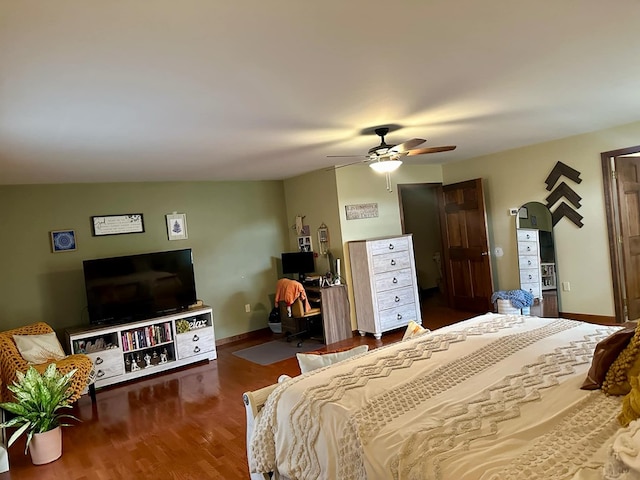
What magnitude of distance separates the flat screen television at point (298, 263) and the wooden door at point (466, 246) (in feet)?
7.22

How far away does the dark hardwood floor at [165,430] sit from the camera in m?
2.90

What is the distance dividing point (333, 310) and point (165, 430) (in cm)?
257

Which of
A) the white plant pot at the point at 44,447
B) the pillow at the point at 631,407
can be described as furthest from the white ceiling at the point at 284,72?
the white plant pot at the point at 44,447

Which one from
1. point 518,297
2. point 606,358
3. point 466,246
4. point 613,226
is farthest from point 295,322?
point 606,358

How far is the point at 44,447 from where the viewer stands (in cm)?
309

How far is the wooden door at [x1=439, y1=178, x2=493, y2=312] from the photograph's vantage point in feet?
19.8

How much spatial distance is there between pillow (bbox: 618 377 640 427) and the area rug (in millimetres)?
3851

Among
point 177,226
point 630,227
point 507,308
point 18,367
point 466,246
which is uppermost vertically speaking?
point 177,226

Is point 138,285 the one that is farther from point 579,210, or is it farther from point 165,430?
point 579,210

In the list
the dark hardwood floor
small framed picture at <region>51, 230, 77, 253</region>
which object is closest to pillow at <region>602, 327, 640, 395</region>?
the dark hardwood floor

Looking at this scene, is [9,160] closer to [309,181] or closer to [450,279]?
[309,181]

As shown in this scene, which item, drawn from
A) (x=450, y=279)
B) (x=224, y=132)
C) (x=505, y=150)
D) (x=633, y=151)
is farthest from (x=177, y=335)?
(x=633, y=151)

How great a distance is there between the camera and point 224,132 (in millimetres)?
3279

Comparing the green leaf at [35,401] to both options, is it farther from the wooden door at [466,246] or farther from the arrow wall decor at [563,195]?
the arrow wall decor at [563,195]
